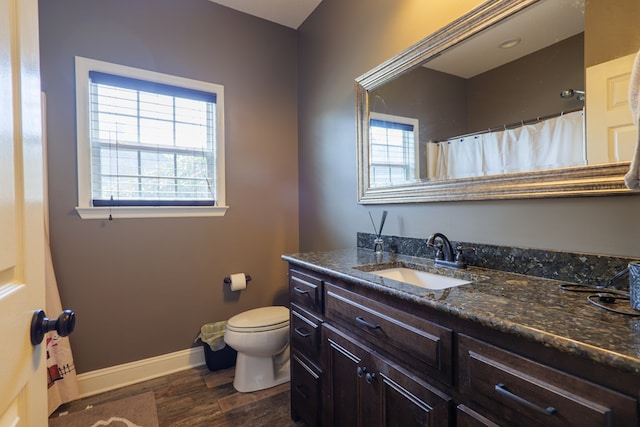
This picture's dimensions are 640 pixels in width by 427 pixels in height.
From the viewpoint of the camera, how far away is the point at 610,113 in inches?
39.3

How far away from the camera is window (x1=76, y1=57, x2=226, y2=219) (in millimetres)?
2045

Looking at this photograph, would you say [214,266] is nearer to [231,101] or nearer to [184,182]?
[184,182]

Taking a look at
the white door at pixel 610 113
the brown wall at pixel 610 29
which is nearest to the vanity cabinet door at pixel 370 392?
the white door at pixel 610 113

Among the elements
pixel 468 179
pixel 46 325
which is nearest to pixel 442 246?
pixel 468 179

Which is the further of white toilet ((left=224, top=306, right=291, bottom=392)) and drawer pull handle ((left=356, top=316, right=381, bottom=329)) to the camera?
white toilet ((left=224, top=306, right=291, bottom=392))

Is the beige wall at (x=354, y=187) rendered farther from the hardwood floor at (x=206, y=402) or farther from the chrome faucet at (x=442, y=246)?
the hardwood floor at (x=206, y=402)

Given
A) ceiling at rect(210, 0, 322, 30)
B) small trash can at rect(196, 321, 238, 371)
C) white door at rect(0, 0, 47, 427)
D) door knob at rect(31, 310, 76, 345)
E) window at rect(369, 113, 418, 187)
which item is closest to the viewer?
white door at rect(0, 0, 47, 427)

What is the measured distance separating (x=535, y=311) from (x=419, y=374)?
0.38 metres

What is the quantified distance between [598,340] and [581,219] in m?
0.64

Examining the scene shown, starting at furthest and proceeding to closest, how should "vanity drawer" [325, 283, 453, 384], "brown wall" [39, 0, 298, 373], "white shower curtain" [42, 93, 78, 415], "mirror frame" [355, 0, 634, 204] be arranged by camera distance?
1. "brown wall" [39, 0, 298, 373]
2. "white shower curtain" [42, 93, 78, 415]
3. "mirror frame" [355, 0, 634, 204]
4. "vanity drawer" [325, 283, 453, 384]

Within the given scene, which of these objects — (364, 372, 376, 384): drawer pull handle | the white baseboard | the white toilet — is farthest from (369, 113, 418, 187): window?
the white baseboard

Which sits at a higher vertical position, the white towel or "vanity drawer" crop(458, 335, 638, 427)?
the white towel

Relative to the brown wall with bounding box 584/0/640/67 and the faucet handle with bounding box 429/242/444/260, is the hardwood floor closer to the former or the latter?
the faucet handle with bounding box 429/242/444/260

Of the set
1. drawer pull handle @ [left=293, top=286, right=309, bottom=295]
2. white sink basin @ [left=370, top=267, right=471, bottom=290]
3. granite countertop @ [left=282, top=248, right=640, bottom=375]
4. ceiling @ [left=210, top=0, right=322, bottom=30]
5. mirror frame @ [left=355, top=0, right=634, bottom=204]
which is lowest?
drawer pull handle @ [left=293, top=286, right=309, bottom=295]
